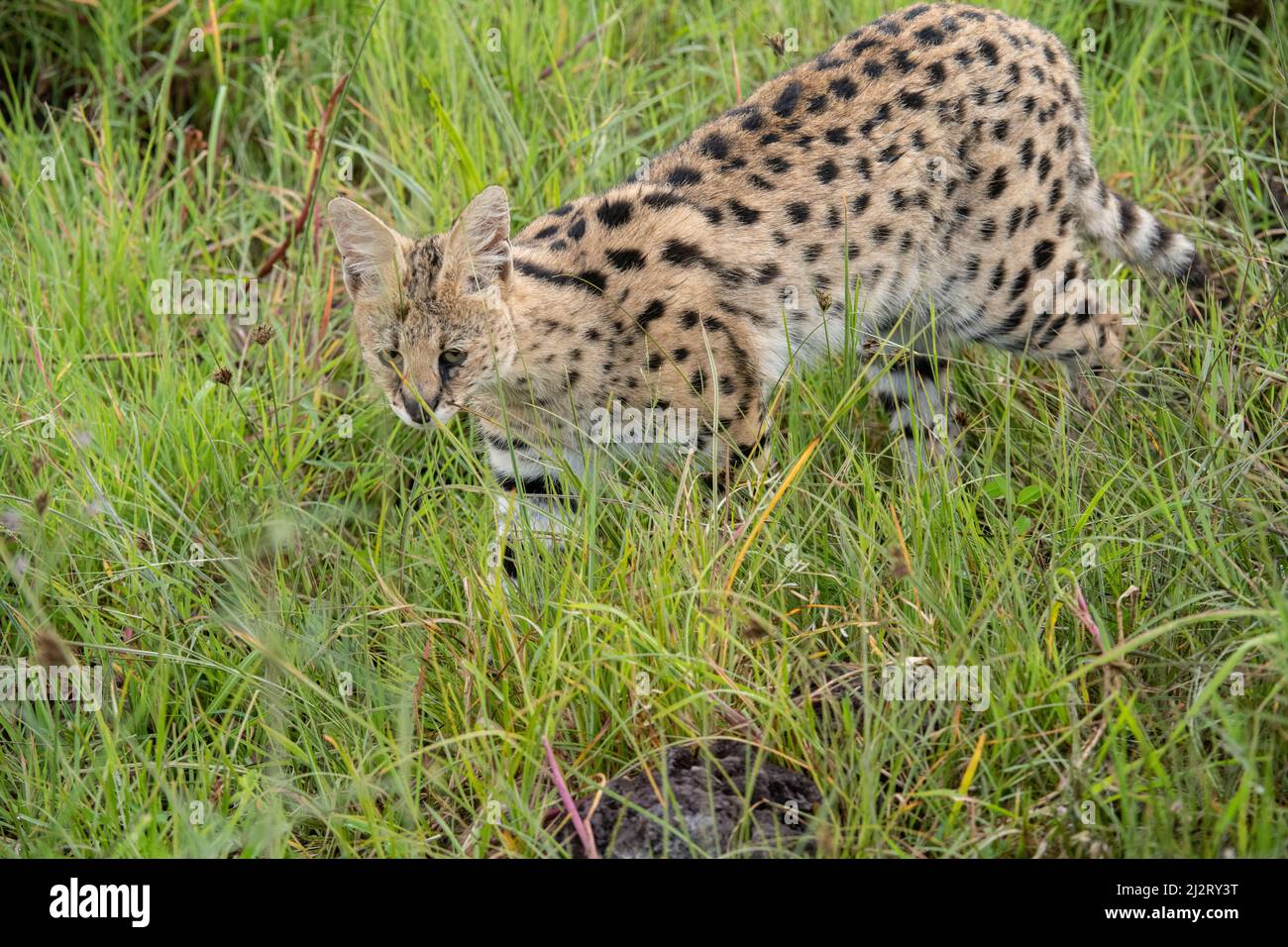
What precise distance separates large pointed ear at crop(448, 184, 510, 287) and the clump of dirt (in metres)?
1.68

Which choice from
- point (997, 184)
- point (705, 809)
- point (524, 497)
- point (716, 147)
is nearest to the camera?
point (705, 809)

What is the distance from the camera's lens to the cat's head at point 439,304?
163 inches

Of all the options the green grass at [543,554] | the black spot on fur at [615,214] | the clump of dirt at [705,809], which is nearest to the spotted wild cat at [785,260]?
the black spot on fur at [615,214]

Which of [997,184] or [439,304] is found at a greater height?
[997,184]

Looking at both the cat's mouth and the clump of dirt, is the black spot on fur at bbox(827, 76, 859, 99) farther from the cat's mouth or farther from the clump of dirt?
the clump of dirt

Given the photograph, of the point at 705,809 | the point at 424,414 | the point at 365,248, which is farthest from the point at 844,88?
the point at 705,809

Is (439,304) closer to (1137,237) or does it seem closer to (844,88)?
(844,88)

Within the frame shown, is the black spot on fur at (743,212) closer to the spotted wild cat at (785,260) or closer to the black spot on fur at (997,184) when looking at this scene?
the spotted wild cat at (785,260)

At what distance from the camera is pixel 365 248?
4230 mm

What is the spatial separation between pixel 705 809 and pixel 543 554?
0.96 meters

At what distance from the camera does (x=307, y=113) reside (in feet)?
19.9

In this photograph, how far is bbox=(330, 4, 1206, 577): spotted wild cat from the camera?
4.20 meters

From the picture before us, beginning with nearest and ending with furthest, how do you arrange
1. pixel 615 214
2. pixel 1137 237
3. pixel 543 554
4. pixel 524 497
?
1. pixel 543 554
2. pixel 524 497
3. pixel 615 214
4. pixel 1137 237

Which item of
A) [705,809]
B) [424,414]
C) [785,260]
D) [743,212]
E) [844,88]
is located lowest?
[705,809]
